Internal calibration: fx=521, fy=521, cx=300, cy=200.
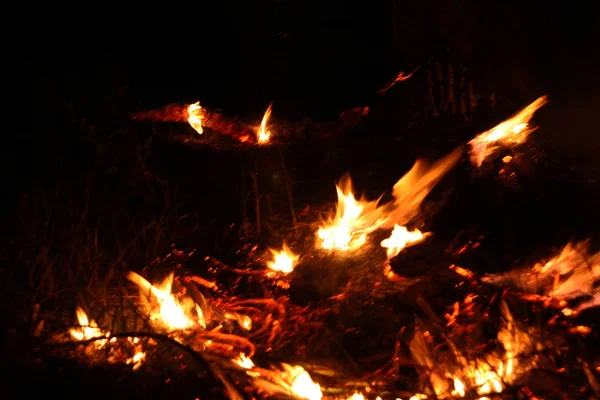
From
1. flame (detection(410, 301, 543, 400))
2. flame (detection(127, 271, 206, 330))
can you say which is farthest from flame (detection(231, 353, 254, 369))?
flame (detection(410, 301, 543, 400))

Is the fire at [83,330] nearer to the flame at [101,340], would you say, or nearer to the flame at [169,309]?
the flame at [101,340]

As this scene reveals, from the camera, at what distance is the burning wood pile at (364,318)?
2383 mm

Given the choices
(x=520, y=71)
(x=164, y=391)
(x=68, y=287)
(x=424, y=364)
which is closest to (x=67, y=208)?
(x=68, y=287)

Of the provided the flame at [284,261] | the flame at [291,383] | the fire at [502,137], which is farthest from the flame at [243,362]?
the fire at [502,137]

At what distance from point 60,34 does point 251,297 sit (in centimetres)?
442

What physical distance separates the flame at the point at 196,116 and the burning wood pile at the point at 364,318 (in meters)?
1.97

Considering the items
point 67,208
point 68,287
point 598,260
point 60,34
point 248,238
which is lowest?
point 598,260

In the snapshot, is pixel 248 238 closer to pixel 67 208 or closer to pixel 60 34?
pixel 67 208

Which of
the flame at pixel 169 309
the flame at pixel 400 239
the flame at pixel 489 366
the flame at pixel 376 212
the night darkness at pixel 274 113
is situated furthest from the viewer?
the flame at pixel 376 212

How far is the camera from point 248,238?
13.8 feet

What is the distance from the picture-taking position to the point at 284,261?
12.4 ft

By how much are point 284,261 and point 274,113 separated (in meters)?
2.51

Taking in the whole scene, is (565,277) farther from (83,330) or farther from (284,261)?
(83,330)

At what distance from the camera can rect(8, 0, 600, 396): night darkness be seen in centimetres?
356
